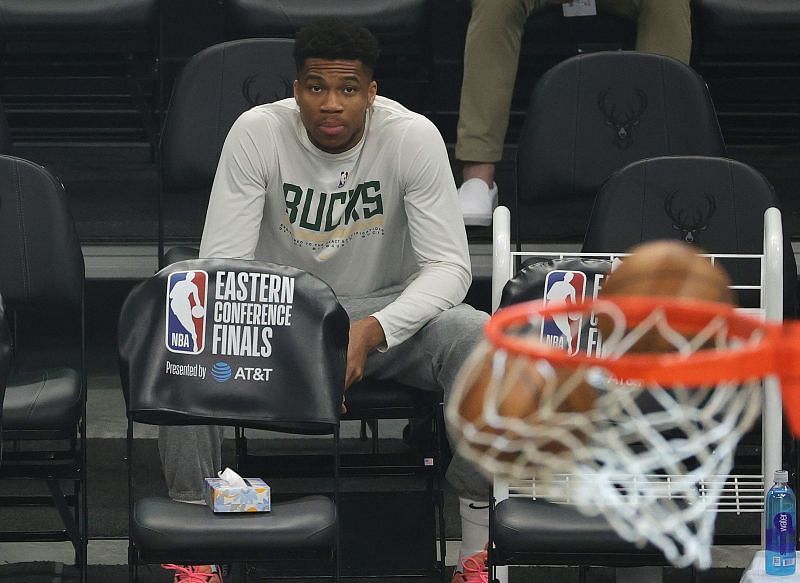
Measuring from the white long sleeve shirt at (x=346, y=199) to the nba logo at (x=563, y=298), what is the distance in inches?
17.5

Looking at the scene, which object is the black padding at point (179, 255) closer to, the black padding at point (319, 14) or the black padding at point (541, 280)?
the black padding at point (541, 280)

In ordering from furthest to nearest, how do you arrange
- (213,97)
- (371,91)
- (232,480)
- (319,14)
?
(319,14) → (213,97) → (371,91) → (232,480)

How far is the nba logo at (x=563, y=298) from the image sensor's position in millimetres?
3439

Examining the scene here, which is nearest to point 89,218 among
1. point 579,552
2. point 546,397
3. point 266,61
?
point 266,61

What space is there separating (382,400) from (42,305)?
951mm

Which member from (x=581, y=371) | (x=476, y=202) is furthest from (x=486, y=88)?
(x=581, y=371)

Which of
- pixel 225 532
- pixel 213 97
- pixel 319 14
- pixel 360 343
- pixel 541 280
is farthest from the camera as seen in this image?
pixel 319 14

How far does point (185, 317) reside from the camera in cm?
348

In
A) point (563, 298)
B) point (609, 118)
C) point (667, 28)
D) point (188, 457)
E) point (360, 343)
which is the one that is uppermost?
point (667, 28)

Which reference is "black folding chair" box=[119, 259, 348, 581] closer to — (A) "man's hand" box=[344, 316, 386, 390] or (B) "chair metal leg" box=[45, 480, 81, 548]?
(A) "man's hand" box=[344, 316, 386, 390]

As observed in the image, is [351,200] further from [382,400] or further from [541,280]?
[541,280]

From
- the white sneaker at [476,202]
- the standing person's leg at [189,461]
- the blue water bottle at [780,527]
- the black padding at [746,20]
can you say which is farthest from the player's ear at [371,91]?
the black padding at [746,20]

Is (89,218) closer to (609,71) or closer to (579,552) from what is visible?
(609,71)

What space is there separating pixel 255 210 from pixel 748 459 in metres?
1.39
